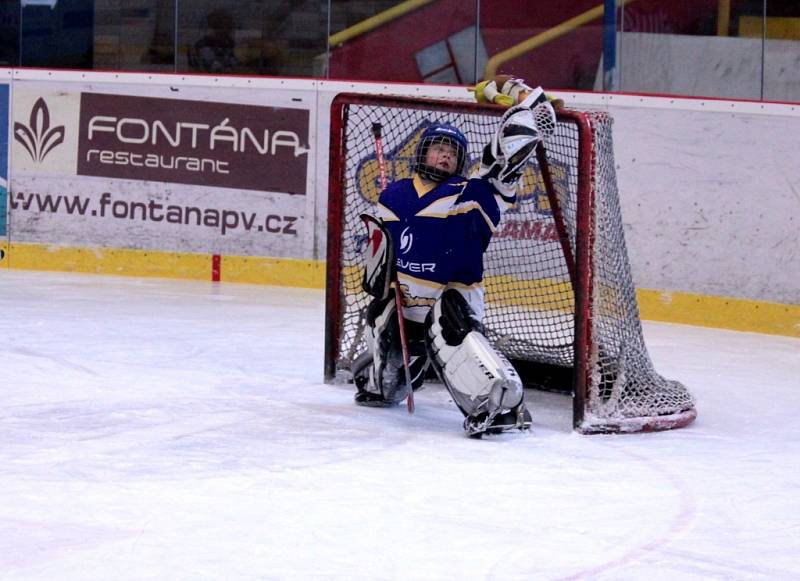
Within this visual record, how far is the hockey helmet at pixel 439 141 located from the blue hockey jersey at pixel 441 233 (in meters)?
0.03

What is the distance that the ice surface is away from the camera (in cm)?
302

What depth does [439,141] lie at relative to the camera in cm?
451

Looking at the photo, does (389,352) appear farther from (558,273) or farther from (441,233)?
(558,273)

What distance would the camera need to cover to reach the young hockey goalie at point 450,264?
4.25 m

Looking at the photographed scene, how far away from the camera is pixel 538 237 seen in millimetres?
5988

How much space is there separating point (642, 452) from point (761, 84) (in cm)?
323

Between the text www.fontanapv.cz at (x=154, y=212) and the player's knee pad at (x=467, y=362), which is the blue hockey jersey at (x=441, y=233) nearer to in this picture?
the player's knee pad at (x=467, y=362)

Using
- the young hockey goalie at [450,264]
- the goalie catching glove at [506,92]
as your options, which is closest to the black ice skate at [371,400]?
the young hockey goalie at [450,264]

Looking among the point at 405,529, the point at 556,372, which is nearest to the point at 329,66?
the point at 556,372

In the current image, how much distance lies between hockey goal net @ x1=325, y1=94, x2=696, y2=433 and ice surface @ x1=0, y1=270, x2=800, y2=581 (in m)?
0.15

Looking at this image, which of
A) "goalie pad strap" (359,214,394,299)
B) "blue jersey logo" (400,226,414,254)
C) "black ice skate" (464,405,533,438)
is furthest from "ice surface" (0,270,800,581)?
"blue jersey logo" (400,226,414,254)

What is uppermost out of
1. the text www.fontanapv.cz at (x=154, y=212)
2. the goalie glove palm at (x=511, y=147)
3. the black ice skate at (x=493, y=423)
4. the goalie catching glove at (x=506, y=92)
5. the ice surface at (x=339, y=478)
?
the goalie catching glove at (x=506, y=92)

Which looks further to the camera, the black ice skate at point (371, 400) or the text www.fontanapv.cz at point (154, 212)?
the text www.fontanapv.cz at point (154, 212)

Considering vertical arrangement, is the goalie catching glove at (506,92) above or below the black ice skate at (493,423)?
above
